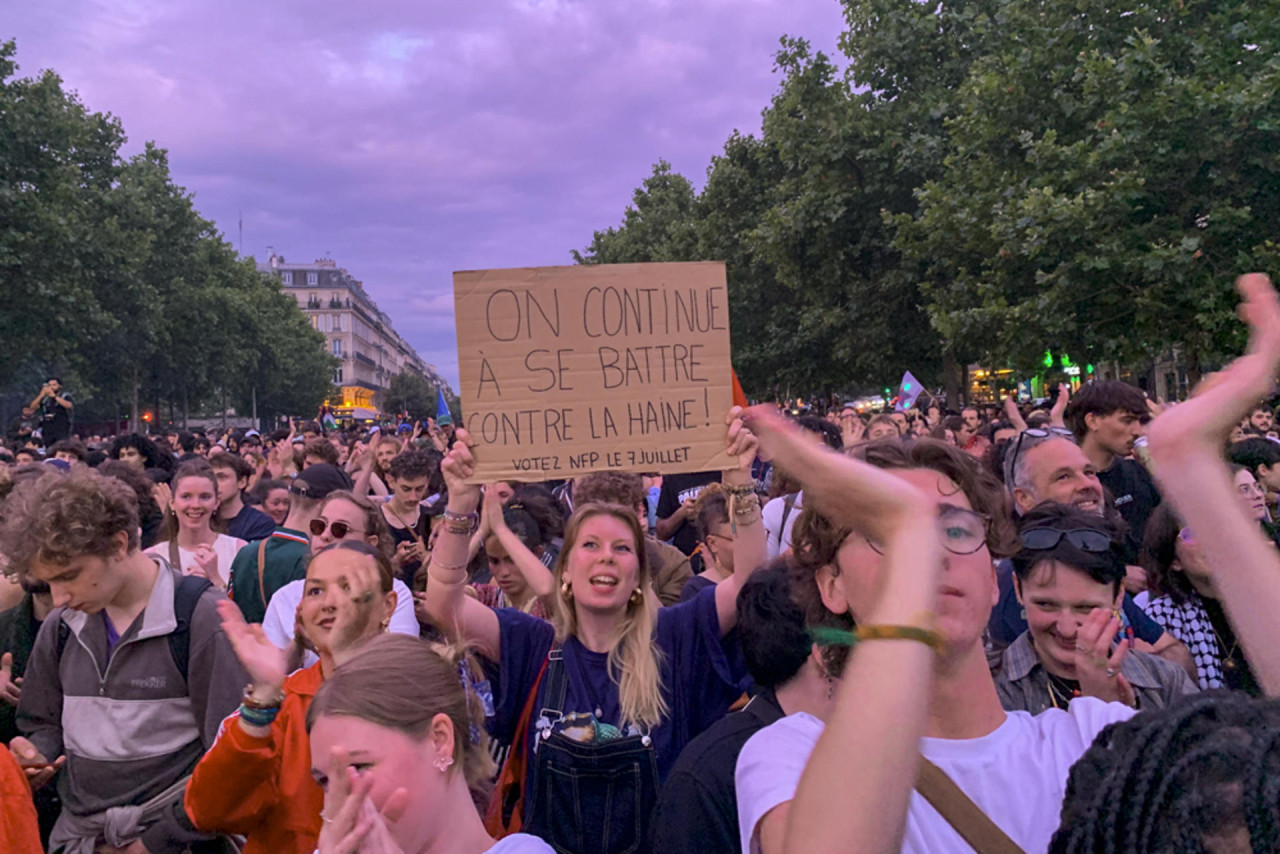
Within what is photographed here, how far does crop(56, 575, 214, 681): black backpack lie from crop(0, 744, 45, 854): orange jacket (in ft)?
1.79

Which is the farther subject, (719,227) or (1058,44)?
(719,227)

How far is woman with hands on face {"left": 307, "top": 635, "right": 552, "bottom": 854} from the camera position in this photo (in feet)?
6.12

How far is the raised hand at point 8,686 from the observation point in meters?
3.46

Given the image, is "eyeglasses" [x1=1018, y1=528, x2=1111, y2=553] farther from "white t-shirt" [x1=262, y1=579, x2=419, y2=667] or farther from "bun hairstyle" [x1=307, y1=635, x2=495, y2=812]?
"white t-shirt" [x1=262, y1=579, x2=419, y2=667]

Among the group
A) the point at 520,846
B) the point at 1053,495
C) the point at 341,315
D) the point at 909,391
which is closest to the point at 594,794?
the point at 520,846

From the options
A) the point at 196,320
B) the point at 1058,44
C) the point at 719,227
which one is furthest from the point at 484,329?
the point at 196,320

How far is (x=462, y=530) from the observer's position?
3.13m

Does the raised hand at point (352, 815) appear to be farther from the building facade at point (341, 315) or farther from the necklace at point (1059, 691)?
the building facade at point (341, 315)

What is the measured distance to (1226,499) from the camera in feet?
5.20

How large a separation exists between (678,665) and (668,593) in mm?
1803

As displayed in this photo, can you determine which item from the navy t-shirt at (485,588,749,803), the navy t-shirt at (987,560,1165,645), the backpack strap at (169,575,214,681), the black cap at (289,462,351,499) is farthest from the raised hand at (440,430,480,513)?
the black cap at (289,462,351,499)

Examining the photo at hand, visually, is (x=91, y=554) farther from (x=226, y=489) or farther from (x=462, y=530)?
(x=226, y=489)

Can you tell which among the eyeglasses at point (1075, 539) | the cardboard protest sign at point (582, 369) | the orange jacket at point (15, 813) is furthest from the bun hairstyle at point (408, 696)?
the eyeglasses at point (1075, 539)

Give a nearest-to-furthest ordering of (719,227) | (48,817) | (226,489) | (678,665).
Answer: (678,665) < (48,817) < (226,489) < (719,227)
